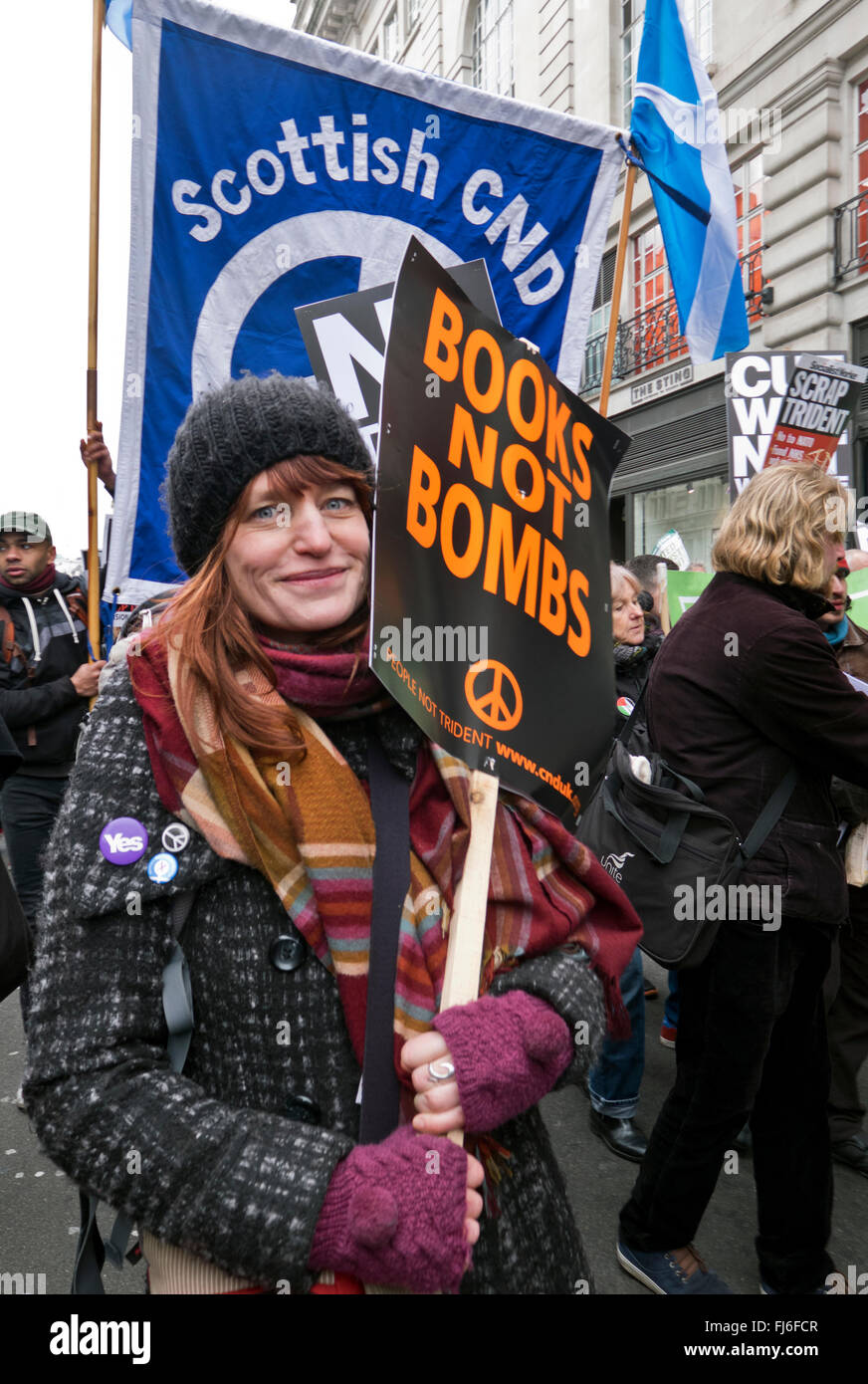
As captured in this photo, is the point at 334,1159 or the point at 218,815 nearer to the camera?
the point at 334,1159

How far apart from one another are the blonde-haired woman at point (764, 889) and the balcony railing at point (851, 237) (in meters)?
10.4

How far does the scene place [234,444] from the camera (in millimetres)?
1328

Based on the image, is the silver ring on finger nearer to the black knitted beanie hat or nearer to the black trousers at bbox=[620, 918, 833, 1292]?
the black knitted beanie hat

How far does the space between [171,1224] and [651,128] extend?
3.90 metres

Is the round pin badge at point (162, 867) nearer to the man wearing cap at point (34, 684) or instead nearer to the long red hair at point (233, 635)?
the long red hair at point (233, 635)

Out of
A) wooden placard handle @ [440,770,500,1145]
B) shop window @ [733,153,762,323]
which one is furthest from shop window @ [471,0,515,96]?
wooden placard handle @ [440,770,500,1145]

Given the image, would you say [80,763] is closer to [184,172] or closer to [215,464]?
[215,464]

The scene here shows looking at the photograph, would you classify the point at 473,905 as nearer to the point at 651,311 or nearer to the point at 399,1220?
the point at 399,1220

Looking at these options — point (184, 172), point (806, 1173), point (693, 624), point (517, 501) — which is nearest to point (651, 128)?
point (184, 172)

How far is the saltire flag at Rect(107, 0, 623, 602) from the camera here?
2.91m

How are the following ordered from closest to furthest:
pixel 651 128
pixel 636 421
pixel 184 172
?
1. pixel 184 172
2. pixel 651 128
3. pixel 636 421

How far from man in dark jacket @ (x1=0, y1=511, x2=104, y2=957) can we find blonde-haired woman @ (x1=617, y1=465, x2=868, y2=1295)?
2630 millimetres

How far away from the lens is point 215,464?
4.36ft

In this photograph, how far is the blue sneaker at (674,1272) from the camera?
248cm
